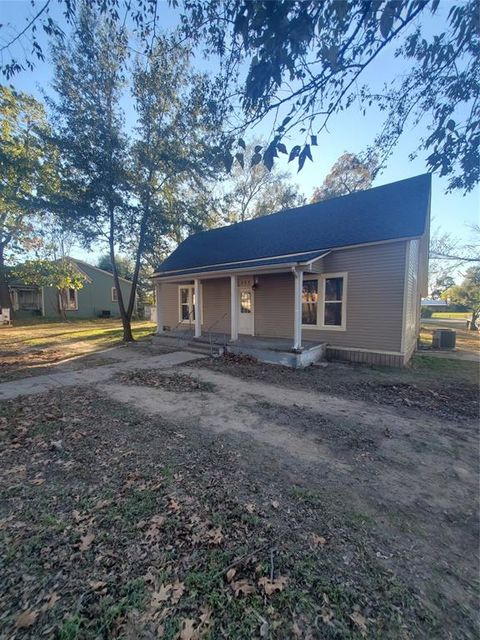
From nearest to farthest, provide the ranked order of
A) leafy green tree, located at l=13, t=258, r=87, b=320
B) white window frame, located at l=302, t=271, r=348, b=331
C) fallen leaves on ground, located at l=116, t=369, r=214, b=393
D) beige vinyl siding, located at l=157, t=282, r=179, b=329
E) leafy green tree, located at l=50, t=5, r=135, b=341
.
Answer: fallen leaves on ground, located at l=116, t=369, r=214, b=393 < white window frame, located at l=302, t=271, r=348, b=331 < leafy green tree, located at l=50, t=5, r=135, b=341 < beige vinyl siding, located at l=157, t=282, r=179, b=329 < leafy green tree, located at l=13, t=258, r=87, b=320

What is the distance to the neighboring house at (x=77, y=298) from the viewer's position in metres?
23.9

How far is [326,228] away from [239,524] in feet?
32.3

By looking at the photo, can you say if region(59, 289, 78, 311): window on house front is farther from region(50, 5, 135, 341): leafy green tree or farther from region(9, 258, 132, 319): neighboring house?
region(50, 5, 135, 341): leafy green tree

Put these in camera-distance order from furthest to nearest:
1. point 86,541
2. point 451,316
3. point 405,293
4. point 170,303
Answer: point 451,316, point 170,303, point 405,293, point 86,541

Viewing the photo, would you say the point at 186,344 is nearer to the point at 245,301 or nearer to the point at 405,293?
the point at 245,301

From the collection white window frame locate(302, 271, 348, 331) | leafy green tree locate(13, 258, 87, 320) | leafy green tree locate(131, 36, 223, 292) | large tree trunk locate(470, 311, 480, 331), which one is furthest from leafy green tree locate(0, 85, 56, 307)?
large tree trunk locate(470, 311, 480, 331)

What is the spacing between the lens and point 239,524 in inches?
91.4

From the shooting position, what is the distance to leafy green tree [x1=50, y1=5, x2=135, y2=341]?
10.8 m

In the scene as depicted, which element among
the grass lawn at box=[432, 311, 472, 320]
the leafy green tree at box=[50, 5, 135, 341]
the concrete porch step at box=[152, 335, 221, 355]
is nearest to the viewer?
the concrete porch step at box=[152, 335, 221, 355]

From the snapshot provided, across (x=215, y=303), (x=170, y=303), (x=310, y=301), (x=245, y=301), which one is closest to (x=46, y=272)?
(x=170, y=303)

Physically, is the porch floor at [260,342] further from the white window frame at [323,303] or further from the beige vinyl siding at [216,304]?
the beige vinyl siding at [216,304]

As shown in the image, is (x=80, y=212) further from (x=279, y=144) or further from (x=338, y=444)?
(x=338, y=444)

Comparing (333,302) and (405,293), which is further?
(333,302)

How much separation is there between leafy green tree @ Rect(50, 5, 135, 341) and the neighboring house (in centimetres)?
1397
